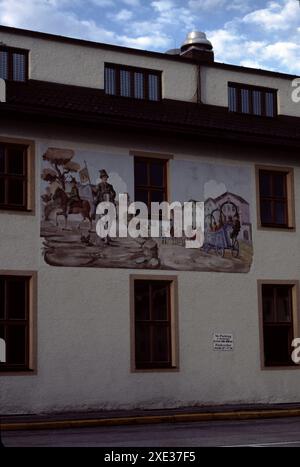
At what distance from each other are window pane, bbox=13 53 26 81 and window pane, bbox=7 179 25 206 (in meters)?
3.01

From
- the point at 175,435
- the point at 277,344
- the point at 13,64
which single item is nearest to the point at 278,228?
the point at 277,344

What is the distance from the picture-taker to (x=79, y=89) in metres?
23.2

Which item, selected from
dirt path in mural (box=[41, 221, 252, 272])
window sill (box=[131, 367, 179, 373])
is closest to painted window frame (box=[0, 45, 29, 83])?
dirt path in mural (box=[41, 221, 252, 272])

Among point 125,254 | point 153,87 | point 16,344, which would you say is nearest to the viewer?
point 16,344

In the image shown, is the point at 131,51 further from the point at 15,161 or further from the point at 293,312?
the point at 293,312

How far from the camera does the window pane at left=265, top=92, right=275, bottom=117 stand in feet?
84.7

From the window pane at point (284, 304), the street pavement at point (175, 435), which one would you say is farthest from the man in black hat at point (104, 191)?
the street pavement at point (175, 435)

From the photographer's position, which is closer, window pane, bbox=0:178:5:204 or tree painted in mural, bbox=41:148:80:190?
window pane, bbox=0:178:5:204

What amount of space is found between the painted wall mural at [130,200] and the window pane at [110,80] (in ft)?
7.94

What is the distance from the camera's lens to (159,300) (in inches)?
865

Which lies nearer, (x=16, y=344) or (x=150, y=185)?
(x=16, y=344)

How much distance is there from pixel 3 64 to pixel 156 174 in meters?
4.28

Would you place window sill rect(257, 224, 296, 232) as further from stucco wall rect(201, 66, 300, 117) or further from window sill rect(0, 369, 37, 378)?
window sill rect(0, 369, 37, 378)
